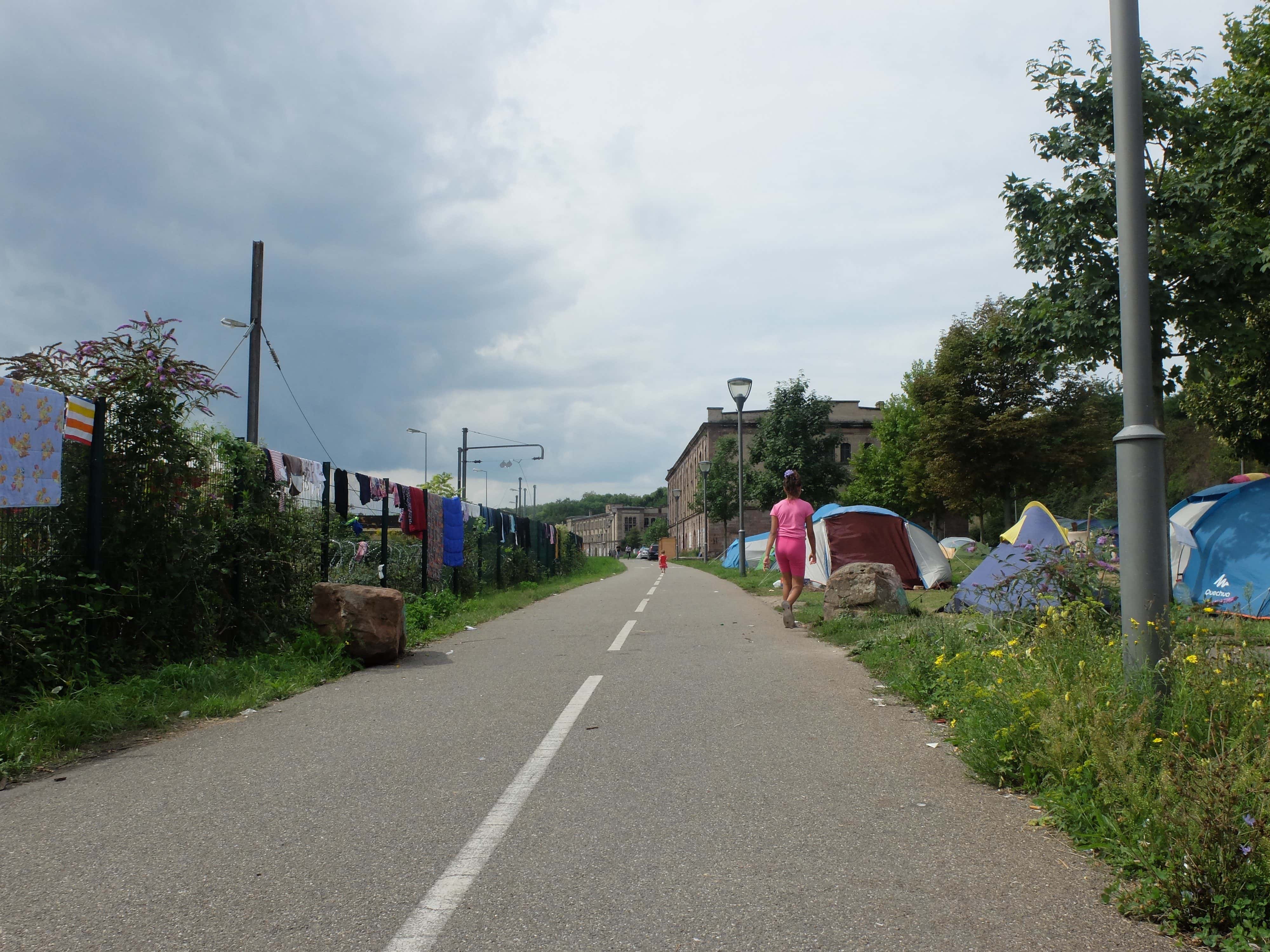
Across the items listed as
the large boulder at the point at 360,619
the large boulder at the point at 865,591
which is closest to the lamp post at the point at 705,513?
the large boulder at the point at 865,591

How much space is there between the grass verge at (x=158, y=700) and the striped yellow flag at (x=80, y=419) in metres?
1.98

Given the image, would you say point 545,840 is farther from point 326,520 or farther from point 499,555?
point 499,555

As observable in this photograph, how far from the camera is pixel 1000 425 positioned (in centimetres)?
3459

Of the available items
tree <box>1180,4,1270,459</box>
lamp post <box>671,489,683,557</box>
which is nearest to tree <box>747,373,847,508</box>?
tree <box>1180,4,1270,459</box>

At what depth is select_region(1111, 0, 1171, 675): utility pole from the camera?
4363 millimetres

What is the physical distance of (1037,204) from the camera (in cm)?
1169

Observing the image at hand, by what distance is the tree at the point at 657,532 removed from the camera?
129 metres

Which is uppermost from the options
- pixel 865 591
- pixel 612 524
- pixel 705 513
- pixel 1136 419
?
pixel 705 513

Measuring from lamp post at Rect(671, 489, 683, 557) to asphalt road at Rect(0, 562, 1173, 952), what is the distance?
10111cm

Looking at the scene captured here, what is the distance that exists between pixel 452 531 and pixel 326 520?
Result: 19.7ft

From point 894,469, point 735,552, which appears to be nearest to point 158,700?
point 735,552

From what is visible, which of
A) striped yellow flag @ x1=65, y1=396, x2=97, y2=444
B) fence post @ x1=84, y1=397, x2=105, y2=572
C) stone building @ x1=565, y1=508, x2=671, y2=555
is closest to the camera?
striped yellow flag @ x1=65, y1=396, x2=97, y2=444

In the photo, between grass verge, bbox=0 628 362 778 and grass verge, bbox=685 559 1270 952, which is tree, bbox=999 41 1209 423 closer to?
grass verge, bbox=685 559 1270 952

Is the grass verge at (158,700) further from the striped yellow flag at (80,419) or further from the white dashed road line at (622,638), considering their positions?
the white dashed road line at (622,638)
